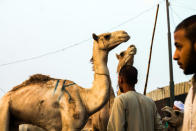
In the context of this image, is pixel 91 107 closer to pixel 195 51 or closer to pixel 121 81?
pixel 121 81

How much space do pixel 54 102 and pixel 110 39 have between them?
1.89 metres

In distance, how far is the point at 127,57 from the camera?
8.06m

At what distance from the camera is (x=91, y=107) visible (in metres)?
6.30

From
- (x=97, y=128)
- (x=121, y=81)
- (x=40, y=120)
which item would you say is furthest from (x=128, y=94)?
(x=97, y=128)

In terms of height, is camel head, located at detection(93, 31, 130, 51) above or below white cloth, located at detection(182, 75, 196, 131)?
above

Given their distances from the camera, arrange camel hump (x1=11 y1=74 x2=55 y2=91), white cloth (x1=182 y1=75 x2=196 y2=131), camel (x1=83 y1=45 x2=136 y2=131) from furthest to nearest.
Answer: camel (x1=83 y1=45 x2=136 y2=131) → camel hump (x1=11 y1=74 x2=55 y2=91) → white cloth (x1=182 y1=75 x2=196 y2=131)

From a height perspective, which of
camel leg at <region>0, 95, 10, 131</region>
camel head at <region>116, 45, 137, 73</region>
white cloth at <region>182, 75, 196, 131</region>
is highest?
camel head at <region>116, 45, 137, 73</region>

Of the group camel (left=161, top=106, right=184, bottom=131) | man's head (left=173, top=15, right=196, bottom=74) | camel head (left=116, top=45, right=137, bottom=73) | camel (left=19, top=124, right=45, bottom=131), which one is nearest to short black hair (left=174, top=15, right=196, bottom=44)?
man's head (left=173, top=15, right=196, bottom=74)

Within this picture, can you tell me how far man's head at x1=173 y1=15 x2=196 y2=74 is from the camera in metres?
2.04

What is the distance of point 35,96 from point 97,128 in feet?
6.29

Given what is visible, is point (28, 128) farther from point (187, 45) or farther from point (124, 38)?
point (187, 45)

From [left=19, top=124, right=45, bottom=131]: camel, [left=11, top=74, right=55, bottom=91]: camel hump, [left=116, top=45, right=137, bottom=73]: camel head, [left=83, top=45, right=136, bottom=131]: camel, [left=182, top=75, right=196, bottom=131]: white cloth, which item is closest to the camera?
[left=182, top=75, right=196, bottom=131]: white cloth

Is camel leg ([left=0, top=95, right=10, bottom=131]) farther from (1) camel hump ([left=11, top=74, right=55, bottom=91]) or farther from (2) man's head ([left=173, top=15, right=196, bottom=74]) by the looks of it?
(2) man's head ([left=173, top=15, right=196, bottom=74])

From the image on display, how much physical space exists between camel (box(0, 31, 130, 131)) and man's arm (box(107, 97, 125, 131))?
2.48 metres
